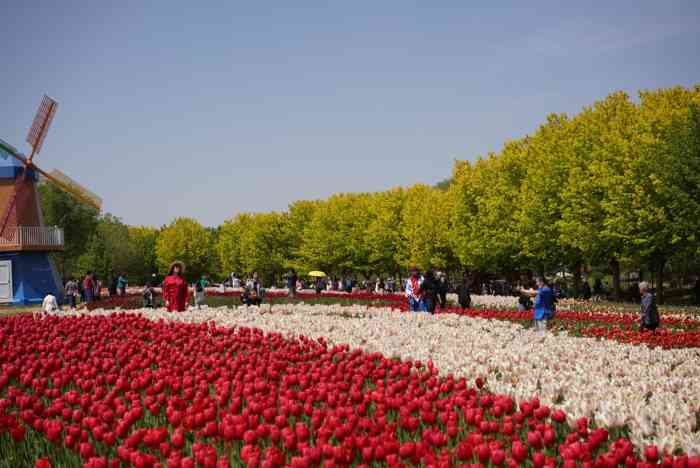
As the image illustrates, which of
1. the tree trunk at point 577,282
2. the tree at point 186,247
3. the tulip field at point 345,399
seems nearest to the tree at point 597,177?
the tree trunk at point 577,282

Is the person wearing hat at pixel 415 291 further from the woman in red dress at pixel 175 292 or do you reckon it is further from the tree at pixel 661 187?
the tree at pixel 661 187

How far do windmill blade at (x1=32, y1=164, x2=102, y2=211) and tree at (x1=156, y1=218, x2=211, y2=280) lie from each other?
238 feet

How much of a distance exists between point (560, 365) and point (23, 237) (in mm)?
39443

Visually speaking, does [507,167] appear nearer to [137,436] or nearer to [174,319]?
[174,319]

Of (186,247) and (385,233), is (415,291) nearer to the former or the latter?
(385,233)

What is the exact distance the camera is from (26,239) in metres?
42.5

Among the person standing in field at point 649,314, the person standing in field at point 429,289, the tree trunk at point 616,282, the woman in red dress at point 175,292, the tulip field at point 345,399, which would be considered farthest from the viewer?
the tree trunk at point 616,282

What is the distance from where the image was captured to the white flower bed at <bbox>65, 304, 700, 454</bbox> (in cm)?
738

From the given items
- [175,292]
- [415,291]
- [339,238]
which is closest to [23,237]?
[175,292]

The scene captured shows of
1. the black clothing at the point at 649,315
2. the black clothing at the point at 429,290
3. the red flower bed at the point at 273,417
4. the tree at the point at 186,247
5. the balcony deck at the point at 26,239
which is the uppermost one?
the tree at the point at 186,247

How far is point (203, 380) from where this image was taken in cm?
959

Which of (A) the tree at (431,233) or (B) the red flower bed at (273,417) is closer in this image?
(B) the red flower bed at (273,417)

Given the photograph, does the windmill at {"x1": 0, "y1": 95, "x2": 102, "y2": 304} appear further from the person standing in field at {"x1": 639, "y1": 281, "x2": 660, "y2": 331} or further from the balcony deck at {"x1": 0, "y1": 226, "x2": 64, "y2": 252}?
the person standing in field at {"x1": 639, "y1": 281, "x2": 660, "y2": 331}

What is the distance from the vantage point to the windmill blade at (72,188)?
49188 millimetres
